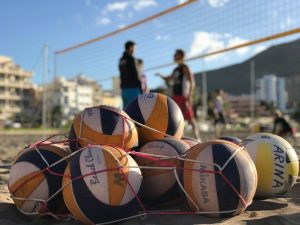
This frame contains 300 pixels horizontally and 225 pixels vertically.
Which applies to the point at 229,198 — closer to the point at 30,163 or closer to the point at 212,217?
the point at 212,217

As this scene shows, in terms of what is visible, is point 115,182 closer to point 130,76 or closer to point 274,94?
point 130,76

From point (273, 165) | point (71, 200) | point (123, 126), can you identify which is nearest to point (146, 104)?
point (123, 126)

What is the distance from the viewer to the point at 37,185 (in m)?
2.93

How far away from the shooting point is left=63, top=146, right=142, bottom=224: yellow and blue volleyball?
258 cm

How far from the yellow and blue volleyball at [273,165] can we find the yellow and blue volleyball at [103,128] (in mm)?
1020

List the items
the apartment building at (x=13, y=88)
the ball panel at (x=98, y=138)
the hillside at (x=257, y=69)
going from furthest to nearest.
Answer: the hillside at (x=257, y=69)
the apartment building at (x=13, y=88)
the ball panel at (x=98, y=138)

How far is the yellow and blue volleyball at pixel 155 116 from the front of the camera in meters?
3.57

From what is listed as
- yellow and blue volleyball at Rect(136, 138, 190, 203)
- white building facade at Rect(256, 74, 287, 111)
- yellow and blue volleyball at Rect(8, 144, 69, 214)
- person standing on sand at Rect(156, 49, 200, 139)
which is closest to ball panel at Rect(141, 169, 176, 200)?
yellow and blue volleyball at Rect(136, 138, 190, 203)

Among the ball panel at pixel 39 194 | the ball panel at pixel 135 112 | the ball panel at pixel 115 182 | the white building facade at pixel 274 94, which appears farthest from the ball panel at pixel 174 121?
the white building facade at pixel 274 94

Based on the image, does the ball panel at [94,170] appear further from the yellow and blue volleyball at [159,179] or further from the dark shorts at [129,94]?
the dark shorts at [129,94]

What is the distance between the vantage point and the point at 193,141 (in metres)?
3.72

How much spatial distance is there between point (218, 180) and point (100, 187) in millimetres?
765

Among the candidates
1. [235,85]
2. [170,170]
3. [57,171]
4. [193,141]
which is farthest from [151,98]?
[235,85]

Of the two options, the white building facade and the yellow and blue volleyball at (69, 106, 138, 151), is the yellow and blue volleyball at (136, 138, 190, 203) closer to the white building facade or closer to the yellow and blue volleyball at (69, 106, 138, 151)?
the yellow and blue volleyball at (69, 106, 138, 151)
